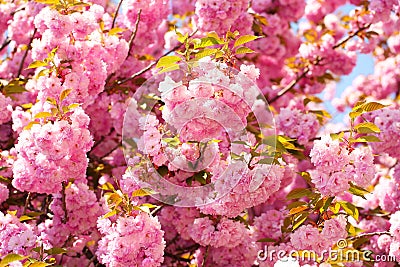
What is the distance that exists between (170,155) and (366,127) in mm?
950

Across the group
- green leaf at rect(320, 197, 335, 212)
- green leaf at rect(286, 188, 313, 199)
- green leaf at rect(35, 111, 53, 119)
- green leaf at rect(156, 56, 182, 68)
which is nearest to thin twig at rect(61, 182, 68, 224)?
green leaf at rect(35, 111, 53, 119)

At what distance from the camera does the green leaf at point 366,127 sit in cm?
280

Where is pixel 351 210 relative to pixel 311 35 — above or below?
above

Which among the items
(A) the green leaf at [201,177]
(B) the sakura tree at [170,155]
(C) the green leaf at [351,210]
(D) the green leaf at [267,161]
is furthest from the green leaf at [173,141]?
(C) the green leaf at [351,210]

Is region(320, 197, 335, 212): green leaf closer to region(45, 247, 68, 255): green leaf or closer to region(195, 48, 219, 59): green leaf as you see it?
region(195, 48, 219, 59): green leaf

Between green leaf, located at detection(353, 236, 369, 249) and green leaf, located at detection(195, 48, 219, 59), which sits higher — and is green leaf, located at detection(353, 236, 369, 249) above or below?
below

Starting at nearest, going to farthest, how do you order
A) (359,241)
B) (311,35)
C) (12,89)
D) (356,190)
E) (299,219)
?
(356,190) < (299,219) < (359,241) < (12,89) < (311,35)

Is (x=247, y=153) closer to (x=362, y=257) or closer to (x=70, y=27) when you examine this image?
(x=362, y=257)

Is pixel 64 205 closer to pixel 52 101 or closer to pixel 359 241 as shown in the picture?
pixel 52 101

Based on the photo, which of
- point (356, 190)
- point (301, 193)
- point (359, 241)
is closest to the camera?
point (356, 190)

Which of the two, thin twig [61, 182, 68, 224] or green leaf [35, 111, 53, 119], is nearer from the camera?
green leaf [35, 111, 53, 119]

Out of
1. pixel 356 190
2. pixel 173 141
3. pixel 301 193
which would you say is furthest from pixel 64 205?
pixel 356 190

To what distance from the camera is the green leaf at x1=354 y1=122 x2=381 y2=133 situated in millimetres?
2803

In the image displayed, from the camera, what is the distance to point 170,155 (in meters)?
3.06
